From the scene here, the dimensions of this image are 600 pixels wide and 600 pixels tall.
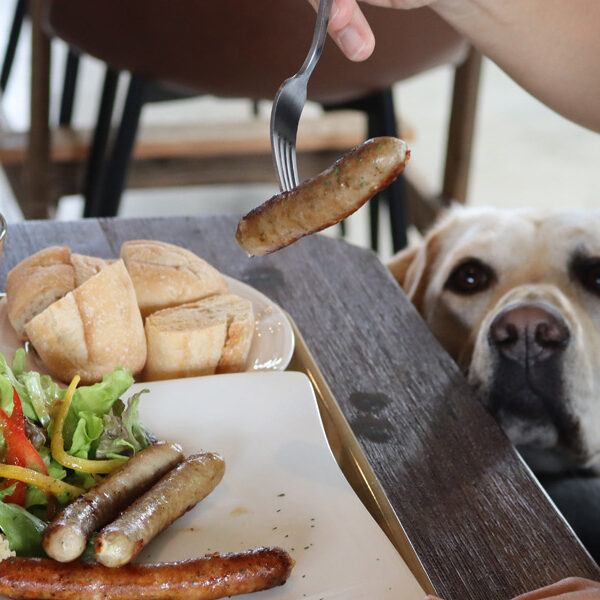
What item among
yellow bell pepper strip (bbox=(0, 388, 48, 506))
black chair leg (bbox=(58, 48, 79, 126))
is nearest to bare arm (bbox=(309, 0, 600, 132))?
yellow bell pepper strip (bbox=(0, 388, 48, 506))

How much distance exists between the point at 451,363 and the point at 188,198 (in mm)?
3269

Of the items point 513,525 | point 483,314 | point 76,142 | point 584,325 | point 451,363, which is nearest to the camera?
point 513,525

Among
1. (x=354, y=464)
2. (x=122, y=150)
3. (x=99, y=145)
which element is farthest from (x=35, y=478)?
(x=99, y=145)

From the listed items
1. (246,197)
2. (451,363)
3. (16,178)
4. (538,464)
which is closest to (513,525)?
(451,363)

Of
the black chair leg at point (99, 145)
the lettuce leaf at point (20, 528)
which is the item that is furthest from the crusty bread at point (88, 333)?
the black chair leg at point (99, 145)

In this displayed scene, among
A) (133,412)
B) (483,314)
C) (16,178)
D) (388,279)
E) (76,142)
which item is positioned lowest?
(16,178)

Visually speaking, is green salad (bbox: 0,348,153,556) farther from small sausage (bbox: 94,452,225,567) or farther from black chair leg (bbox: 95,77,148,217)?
black chair leg (bbox: 95,77,148,217)

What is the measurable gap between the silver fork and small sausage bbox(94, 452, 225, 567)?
36 centimetres

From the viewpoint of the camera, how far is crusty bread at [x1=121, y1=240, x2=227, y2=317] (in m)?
1.23

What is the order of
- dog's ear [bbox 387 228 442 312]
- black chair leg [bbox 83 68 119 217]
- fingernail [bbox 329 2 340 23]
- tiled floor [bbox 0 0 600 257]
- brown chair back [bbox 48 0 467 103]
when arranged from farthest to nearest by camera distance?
tiled floor [bbox 0 0 600 257] < black chair leg [bbox 83 68 119 217] < brown chair back [bbox 48 0 467 103] < dog's ear [bbox 387 228 442 312] < fingernail [bbox 329 2 340 23]

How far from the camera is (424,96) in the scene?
5.67m

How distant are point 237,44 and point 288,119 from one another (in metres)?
1.19

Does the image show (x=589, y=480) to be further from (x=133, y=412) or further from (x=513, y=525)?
(x=133, y=412)

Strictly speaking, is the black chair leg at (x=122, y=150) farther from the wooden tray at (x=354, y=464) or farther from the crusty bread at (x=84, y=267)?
the wooden tray at (x=354, y=464)
